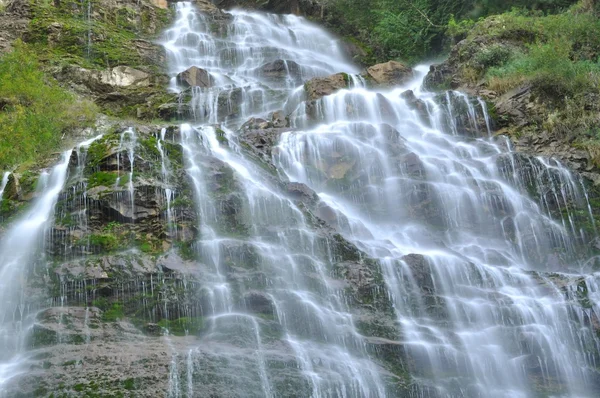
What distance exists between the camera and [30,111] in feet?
50.4

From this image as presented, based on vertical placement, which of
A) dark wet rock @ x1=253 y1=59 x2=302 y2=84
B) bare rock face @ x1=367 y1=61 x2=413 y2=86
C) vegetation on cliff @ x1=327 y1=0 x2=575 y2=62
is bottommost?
bare rock face @ x1=367 y1=61 x2=413 y2=86

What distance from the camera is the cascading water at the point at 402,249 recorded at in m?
8.55

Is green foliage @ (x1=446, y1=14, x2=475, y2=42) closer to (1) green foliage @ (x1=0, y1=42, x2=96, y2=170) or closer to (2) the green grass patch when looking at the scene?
(1) green foliage @ (x1=0, y1=42, x2=96, y2=170)

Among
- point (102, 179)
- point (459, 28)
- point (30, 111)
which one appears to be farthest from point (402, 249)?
point (459, 28)

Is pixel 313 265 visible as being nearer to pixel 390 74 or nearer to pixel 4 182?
pixel 4 182

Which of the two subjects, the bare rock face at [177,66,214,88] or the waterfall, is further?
the bare rock face at [177,66,214,88]

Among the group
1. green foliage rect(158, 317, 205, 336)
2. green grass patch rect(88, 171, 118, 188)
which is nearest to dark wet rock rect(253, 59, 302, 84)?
green grass patch rect(88, 171, 118, 188)

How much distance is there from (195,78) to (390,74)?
690 cm

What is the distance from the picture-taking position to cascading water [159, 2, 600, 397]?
8.55m

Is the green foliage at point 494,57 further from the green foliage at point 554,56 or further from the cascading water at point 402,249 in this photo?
the cascading water at point 402,249

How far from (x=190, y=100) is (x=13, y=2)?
406 inches

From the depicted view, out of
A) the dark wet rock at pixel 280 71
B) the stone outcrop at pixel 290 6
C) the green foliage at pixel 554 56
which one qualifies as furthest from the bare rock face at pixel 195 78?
the stone outcrop at pixel 290 6

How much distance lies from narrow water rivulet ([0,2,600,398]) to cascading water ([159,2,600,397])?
3 cm

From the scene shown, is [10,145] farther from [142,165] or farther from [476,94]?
[476,94]
